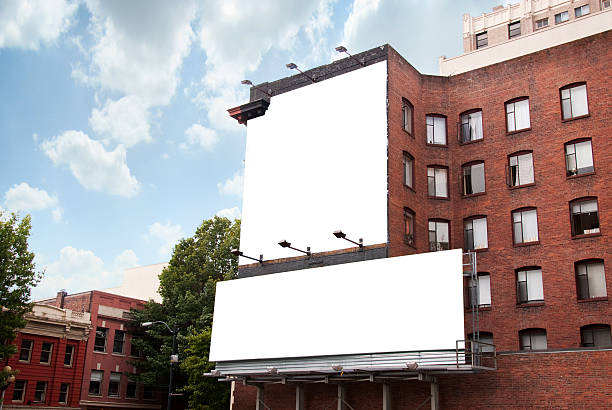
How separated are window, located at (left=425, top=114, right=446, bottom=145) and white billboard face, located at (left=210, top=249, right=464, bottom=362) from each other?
11.6m

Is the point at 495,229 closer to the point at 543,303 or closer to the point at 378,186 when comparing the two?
the point at 543,303

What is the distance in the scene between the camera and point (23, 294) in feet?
133

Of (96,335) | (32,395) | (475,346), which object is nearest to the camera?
(475,346)

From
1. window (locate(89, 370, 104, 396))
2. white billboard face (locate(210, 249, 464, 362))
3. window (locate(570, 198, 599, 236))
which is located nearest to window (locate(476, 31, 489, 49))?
window (locate(570, 198, 599, 236))

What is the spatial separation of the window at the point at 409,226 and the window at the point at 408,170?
1.65 metres

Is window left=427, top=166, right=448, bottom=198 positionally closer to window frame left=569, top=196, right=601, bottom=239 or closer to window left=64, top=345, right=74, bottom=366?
window frame left=569, top=196, right=601, bottom=239

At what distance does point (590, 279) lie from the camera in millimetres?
35438

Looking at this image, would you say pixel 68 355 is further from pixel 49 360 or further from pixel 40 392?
pixel 40 392

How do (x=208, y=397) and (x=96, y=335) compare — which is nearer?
(x=208, y=397)

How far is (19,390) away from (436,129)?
120ft

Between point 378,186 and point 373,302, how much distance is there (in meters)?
6.91

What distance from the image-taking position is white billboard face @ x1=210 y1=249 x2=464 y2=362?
31.3 meters

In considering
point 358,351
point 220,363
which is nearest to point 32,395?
point 220,363

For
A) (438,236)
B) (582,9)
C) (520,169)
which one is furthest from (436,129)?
(582,9)
